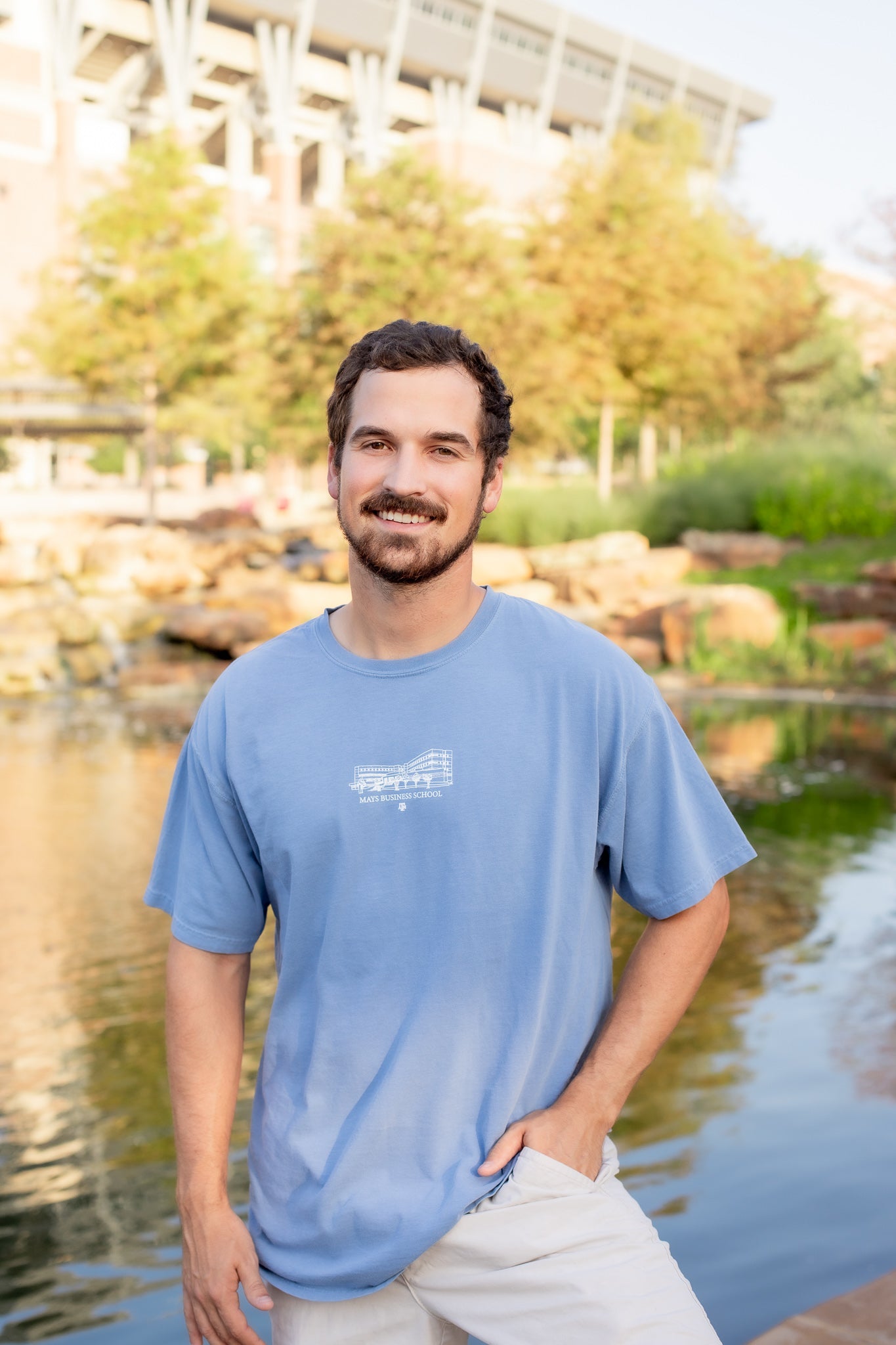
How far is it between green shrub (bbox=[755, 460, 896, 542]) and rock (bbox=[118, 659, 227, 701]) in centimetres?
1235

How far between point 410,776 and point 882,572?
1815cm

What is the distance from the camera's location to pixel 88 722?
14.9 metres

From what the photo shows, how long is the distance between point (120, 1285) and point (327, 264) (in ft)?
86.1

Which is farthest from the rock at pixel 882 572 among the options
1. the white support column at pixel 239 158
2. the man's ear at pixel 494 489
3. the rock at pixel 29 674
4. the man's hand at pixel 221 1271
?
the white support column at pixel 239 158

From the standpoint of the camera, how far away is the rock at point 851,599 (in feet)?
61.1

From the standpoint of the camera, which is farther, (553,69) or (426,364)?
(553,69)

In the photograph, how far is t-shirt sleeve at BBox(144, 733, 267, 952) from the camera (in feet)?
6.60

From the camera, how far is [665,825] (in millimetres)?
1988

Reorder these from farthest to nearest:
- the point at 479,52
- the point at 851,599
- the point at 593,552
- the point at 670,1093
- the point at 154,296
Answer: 1. the point at 479,52
2. the point at 154,296
3. the point at 593,552
4. the point at 851,599
5. the point at 670,1093

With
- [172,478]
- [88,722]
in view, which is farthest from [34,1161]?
[172,478]

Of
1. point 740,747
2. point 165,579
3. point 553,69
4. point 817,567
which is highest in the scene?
point 553,69

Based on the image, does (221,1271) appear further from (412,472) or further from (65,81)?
(65,81)

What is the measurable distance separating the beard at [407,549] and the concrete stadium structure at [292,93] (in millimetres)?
47540

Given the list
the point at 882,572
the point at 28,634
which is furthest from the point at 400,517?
the point at 28,634
